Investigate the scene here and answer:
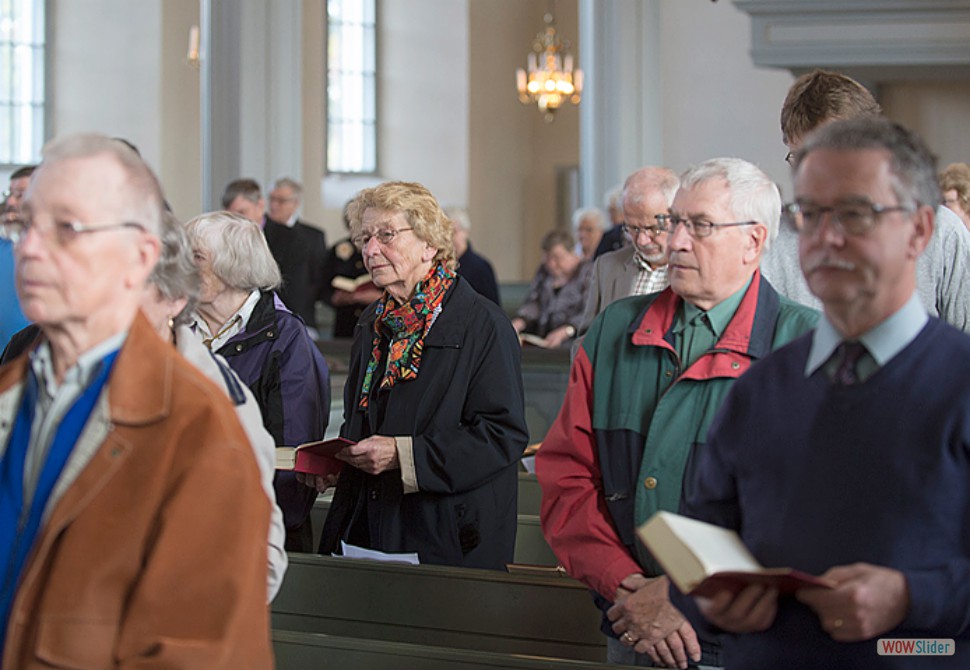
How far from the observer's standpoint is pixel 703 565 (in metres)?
1.79

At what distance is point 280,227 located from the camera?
9961mm

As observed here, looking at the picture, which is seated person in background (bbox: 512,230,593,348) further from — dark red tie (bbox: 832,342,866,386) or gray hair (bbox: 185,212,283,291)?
dark red tie (bbox: 832,342,866,386)

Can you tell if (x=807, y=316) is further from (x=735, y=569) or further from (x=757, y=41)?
(x=757, y=41)

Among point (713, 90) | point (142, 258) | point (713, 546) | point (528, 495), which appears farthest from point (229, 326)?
point (713, 90)

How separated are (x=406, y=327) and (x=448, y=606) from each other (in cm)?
79

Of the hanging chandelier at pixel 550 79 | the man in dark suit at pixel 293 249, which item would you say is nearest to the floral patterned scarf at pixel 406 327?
the man in dark suit at pixel 293 249

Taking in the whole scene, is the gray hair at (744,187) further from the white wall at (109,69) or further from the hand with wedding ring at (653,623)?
the white wall at (109,69)

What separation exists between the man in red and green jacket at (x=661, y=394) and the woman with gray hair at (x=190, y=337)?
64cm

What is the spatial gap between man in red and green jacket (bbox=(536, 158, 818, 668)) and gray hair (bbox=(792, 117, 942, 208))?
743 mm

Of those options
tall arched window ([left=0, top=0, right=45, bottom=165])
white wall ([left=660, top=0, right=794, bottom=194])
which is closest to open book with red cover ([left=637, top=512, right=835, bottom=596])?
white wall ([left=660, top=0, right=794, bottom=194])

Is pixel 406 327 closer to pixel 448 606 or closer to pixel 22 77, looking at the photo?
pixel 448 606

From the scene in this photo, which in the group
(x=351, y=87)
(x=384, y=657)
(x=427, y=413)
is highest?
(x=351, y=87)

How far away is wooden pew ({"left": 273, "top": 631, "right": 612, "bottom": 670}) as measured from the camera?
275cm

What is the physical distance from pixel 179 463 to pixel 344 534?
2.03 meters
